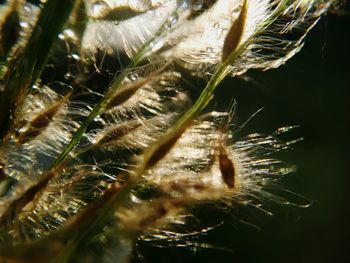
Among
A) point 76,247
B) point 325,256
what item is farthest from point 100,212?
point 325,256

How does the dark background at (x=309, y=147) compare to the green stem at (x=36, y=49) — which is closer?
the green stem at (x=36, y=49)

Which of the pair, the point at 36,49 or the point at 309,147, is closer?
the point at 36,49

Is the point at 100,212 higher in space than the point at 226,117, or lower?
→ lower

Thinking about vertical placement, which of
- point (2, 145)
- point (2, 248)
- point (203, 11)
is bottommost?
point (2, 248)

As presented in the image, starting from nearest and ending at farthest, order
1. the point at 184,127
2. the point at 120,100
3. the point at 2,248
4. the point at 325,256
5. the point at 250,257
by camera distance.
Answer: the point at 2,248, the point at 184,127, the point at 120,100, the point at 250,257, the point at 325,256

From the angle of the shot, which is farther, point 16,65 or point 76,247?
point 16,65

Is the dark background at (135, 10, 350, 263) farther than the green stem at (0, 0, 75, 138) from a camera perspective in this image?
Yes

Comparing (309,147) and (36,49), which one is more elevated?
(309,147)

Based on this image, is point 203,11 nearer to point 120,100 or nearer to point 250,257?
point 120,100
